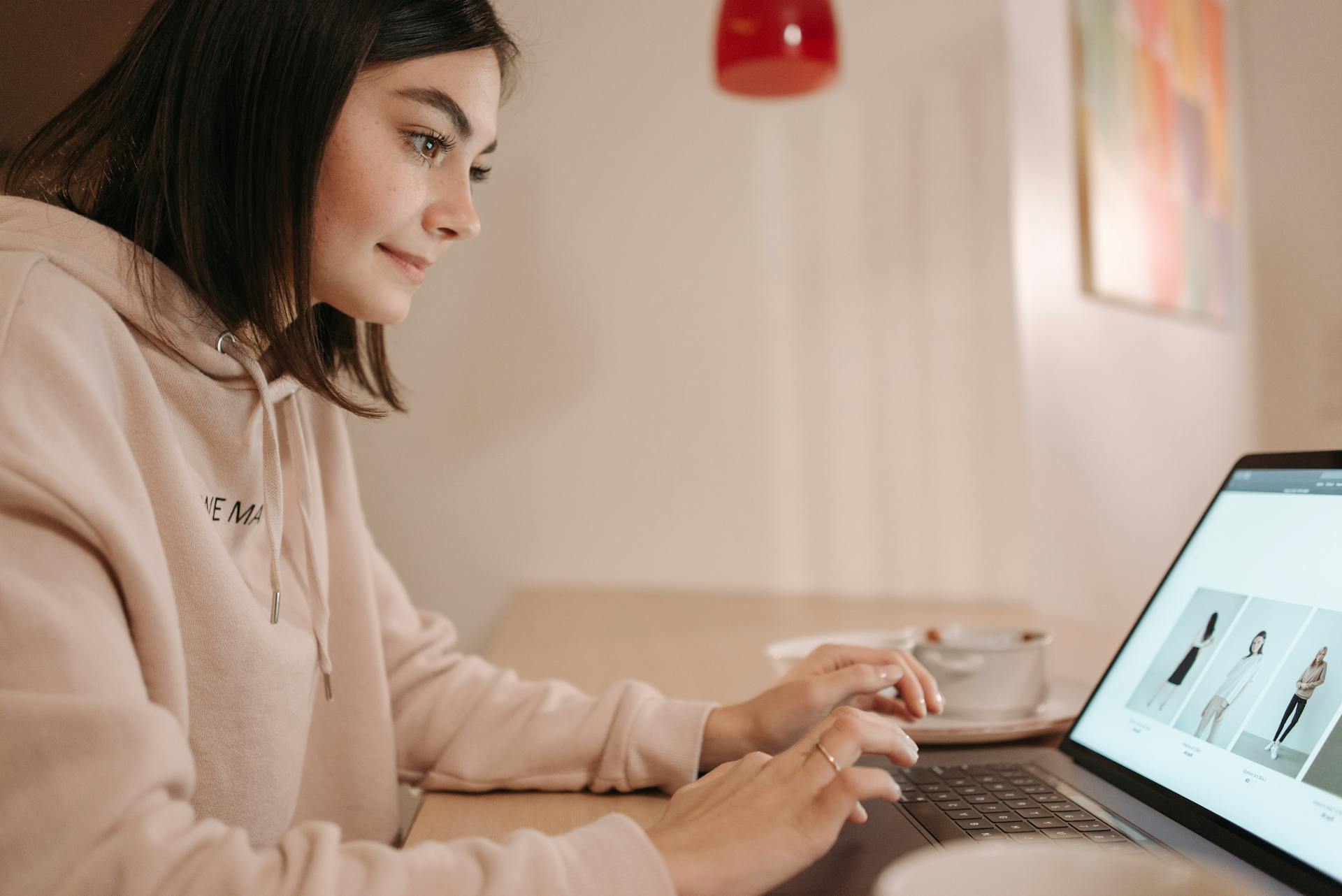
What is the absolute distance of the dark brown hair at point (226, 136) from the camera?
0.67 m

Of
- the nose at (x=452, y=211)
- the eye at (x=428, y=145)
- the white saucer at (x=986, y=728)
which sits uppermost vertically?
the eye at (x=428, y=145)

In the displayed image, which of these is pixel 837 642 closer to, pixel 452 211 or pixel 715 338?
pixel 452 211

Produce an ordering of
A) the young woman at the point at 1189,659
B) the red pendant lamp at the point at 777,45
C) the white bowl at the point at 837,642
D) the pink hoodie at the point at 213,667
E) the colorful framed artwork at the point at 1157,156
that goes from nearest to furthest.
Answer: the pink hoodie at the point at 213,667, the young woman at the point at 1189,659, the white bowl at the point at 837,642, the red pendant lamp at the point at 777,45, the colorful framed artwork at the point at 1157,156

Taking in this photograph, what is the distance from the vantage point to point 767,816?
0.50 metres

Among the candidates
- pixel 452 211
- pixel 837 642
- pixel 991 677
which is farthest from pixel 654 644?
pixel 452 211

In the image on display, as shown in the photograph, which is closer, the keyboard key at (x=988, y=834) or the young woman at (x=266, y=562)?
the young woman at (x=266, y=562)

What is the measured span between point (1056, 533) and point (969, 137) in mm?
695

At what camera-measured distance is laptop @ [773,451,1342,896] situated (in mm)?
498

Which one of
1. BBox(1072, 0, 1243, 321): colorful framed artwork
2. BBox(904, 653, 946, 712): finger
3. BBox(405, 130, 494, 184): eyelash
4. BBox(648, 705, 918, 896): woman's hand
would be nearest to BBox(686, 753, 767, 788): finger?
BBox(648, 705, 918, 896): woman's hand

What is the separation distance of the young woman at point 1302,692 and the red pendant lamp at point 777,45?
1052 mm

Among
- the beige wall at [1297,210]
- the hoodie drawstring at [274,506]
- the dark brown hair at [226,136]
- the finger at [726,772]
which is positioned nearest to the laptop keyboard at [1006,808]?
the finger at [726,772]

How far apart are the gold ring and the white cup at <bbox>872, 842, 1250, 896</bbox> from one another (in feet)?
0.53

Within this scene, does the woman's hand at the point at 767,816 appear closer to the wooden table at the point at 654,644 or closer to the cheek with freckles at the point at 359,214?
the wooden table at the point at 654,644

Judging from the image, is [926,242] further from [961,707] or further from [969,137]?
[961,707]
